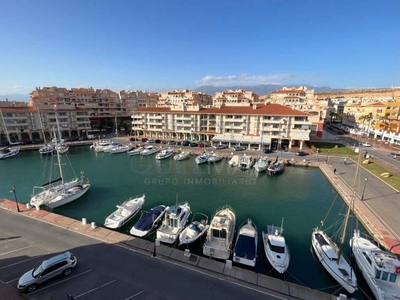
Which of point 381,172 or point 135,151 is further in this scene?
point 135,151

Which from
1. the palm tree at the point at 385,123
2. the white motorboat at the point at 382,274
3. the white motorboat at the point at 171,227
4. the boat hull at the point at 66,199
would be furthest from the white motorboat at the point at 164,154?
the palm tree at the point at 385,123

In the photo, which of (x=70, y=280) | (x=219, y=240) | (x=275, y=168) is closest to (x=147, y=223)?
(x=219, y=240)

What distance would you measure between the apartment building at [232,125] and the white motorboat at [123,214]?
39687mm

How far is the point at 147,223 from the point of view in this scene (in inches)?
908

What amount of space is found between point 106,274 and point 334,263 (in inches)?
739

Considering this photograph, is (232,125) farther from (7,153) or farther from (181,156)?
(7,153)

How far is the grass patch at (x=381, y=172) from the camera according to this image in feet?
116

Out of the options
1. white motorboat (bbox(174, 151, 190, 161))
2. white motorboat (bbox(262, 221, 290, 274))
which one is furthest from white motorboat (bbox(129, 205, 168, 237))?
white motorboat (bbox(174, 151, 190, 161))

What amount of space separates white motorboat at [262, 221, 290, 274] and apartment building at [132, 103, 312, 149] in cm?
4178

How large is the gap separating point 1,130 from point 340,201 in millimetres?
94577

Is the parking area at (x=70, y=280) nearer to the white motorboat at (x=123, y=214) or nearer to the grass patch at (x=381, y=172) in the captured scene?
the white motorboat at (x=123, y=214)

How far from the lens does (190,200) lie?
3234 cm

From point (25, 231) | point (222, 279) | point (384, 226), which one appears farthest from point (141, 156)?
point (384, 226)

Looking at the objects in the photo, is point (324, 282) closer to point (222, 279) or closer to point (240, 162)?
point (222, 279)
